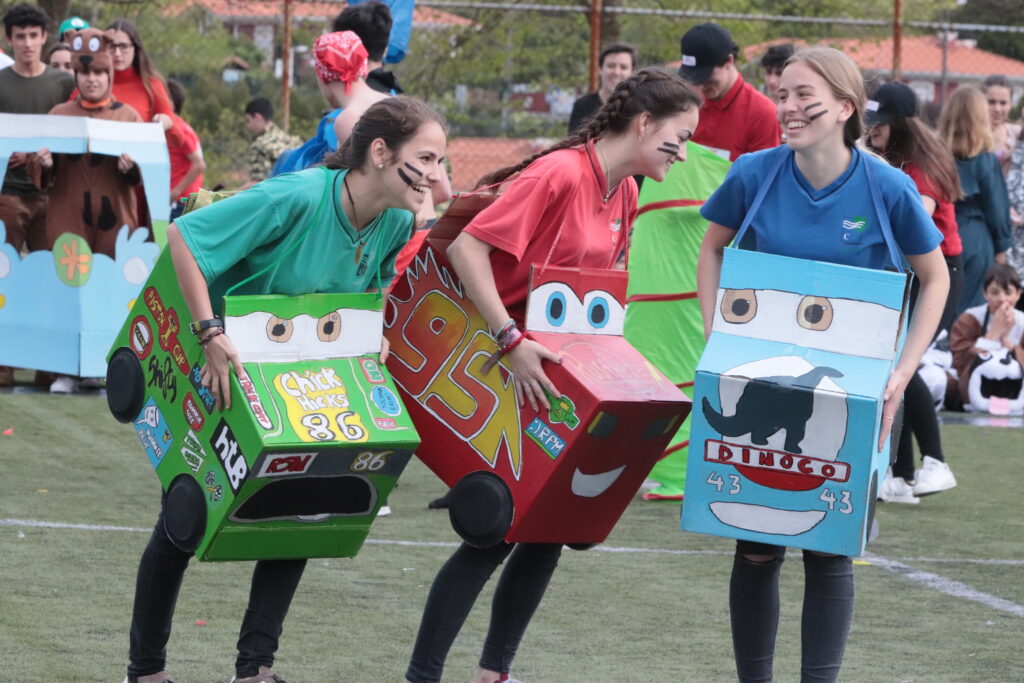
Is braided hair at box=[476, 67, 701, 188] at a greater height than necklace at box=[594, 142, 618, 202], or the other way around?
braided hair at box=[476, 67, 701, 188]

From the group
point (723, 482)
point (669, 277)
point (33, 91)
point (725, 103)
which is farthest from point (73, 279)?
point (723, 482)

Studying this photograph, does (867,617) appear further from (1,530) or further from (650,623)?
(1,530)

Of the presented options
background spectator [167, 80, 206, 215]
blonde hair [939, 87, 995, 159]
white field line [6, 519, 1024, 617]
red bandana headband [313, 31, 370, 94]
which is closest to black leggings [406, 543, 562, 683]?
white field line [6, 519, 1024, 617]

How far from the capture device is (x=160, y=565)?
3.82 m

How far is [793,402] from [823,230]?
0.46m

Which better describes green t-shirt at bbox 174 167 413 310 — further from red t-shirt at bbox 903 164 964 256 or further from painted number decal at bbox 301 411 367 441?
red t-shirt at bbox 903 164 964 256

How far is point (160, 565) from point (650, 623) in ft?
5.75

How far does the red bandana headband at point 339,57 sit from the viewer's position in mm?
5777

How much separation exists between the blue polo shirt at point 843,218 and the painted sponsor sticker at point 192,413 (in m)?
1.38

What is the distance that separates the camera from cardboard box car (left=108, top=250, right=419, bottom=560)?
3559 mm

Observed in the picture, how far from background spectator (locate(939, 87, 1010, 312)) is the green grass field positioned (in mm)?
2186

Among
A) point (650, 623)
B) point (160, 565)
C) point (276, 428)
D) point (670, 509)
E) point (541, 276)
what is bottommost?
point (670, 509)

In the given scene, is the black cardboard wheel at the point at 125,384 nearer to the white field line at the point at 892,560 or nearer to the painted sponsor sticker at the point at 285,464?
the painted sponsor sticker at the point at 285,464

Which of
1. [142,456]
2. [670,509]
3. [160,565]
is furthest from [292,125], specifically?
[160,565]
